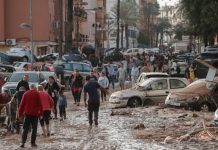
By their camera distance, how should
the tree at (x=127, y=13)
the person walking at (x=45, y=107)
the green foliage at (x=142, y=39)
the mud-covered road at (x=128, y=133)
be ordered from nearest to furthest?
1. the mud-covered road at (x=128, y=133)
2. the person walking at (x=45, y=107)
3. the tree at (x=127, y=13)
4. the green foliage at (x=142, y=39)

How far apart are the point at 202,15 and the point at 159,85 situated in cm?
1691

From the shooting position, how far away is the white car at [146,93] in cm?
2816

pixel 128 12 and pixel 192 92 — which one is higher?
pixel 128 12

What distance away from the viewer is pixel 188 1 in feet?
149

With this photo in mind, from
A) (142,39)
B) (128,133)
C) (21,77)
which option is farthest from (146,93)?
(142,39)

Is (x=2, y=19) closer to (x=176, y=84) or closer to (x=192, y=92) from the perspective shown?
(x=176, y=84)

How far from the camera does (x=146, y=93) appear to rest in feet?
93.1

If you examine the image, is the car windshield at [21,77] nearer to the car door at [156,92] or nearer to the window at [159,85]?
the car door at [156,92]

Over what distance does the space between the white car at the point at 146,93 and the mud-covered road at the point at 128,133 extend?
108 inches

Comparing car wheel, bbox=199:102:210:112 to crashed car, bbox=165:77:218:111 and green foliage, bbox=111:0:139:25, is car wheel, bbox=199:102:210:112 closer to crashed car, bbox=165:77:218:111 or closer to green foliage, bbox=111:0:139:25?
crashed car, bbox=165:77:218:111

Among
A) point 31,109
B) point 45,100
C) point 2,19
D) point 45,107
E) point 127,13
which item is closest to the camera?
point 31,109

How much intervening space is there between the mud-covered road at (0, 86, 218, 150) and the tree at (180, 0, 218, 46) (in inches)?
766

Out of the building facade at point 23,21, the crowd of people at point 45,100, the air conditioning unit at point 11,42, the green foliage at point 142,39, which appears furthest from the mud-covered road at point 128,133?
the green foliage at point 142,39

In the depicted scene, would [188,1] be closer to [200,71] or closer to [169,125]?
[200,71]
